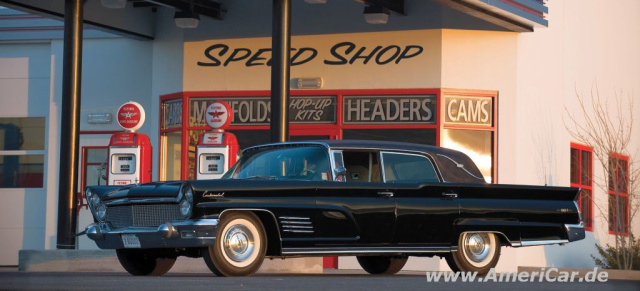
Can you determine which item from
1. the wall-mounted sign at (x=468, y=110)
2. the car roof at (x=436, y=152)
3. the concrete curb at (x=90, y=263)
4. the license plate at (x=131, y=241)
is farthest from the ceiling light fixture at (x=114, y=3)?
the license plate at (x=131, y=241)

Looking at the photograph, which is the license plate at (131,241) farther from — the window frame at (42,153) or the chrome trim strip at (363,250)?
the window frame at (42,153)

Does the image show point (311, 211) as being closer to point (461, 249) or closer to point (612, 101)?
point (461, 249)

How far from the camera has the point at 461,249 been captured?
12242 millimetres

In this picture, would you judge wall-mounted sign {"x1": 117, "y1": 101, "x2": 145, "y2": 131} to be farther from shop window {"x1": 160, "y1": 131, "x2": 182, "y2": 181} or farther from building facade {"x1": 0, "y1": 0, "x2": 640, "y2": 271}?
shop window {"x1": 160, "y1": 131, "x2": 182, "y2": 181}

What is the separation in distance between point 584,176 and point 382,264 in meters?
9.04

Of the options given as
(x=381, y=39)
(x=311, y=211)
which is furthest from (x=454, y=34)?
(x=311, y=211)

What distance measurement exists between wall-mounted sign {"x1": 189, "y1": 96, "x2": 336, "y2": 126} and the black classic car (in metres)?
6.94

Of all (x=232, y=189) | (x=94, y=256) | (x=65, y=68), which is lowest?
(x=94, y=256)

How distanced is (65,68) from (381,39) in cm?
531

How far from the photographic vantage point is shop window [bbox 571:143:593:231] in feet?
69.3

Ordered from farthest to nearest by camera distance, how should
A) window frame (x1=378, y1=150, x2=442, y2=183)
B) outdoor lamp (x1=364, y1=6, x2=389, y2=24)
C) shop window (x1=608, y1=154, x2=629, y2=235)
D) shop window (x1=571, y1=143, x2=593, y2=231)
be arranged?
shop window (x1=608, y1=154, x2=629, y2=235), shop window (x1=571, y1=143, x2=593, y2=231), outdoor lamp (x1=364, y1=6, x2=389, y2=24), window frame (x1=378, y1=150, x2=442, y2=183)

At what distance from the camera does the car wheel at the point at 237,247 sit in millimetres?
10625

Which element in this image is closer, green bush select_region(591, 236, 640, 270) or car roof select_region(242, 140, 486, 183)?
car roof select_region(242, 140, 486, 183)

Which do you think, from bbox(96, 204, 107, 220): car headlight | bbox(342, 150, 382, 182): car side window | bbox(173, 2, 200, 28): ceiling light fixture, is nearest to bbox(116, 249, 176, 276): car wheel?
bbox(96, 204, 107, 220): car headlight
